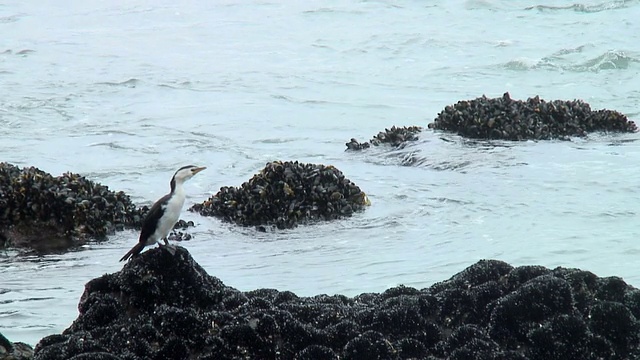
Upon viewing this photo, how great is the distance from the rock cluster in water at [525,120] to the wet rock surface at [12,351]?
9419 mm

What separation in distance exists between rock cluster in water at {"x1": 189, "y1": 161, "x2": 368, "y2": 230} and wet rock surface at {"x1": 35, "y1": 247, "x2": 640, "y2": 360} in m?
4.80

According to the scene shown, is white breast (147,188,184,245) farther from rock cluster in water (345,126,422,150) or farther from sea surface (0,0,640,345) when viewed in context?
rock cluster in water (345,126,422,150)

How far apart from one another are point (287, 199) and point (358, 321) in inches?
211

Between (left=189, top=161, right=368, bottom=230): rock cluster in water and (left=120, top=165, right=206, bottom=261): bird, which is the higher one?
(left=120, top=165, right=206, bottom=261): bird

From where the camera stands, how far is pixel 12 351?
17.0 feet

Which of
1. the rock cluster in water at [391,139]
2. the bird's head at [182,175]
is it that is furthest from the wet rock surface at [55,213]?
the rock cluster in water at [391,139]

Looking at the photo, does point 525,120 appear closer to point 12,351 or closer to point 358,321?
point 358,321

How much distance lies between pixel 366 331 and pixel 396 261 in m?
4.03

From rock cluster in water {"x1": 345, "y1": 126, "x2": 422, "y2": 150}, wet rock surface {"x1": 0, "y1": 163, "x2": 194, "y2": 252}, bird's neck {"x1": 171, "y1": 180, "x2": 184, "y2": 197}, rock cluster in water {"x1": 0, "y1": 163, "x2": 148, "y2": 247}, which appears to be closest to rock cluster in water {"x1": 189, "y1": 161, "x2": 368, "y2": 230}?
wet rock surface {"x1": 0, "y1": 163, "x2": 194, "y2": 252}

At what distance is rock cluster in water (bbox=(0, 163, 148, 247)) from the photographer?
9195mm

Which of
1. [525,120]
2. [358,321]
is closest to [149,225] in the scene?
[358,321]

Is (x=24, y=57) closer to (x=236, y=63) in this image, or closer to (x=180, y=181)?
(x=236, y=63)

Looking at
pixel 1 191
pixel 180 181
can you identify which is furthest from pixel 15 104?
pixel 180 181

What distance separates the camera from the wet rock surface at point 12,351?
5.03m
